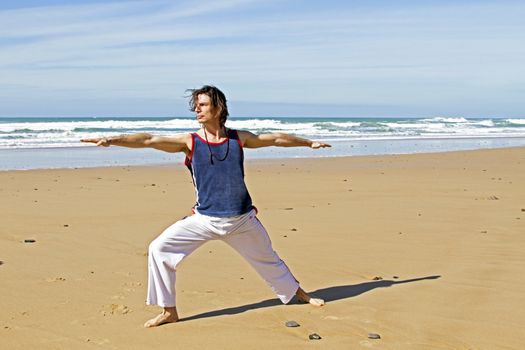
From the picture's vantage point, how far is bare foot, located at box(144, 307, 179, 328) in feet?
15.9

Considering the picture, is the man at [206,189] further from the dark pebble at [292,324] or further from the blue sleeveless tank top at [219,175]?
the dark pebble at [292,324]

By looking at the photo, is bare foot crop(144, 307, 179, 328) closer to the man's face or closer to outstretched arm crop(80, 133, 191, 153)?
outstretched arm crop(80, 133, 191, 153)

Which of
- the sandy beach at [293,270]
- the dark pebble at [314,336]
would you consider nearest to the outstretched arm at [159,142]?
the sandy beach at [293,270]

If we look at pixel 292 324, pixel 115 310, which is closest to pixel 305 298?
pixel 292 324

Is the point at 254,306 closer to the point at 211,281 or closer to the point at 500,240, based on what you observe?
the point at 211,281

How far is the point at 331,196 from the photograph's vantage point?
1223 cm

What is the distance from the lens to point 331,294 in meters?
5.75

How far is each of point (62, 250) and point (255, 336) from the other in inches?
134

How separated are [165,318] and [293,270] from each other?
2025mm

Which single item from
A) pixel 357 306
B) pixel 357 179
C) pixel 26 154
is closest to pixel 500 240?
pixel 357 306

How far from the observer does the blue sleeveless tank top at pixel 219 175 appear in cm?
488

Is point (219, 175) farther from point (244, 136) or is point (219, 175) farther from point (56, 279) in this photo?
point (56, 279)

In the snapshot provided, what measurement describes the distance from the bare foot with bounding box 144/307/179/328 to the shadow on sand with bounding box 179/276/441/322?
3.8 inches

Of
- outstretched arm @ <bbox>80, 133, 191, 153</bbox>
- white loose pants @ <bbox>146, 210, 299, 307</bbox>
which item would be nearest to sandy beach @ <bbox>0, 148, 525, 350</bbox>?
white loose pants @ <bbox>146, 210, 299, 307</bbox>
